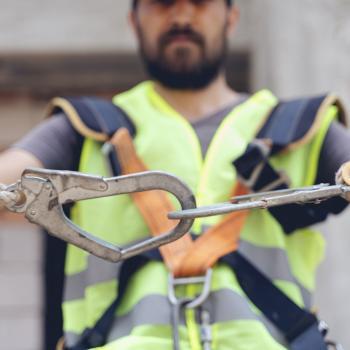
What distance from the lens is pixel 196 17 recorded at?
6.57 feet

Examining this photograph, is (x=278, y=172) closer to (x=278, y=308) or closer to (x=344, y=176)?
(x=278, y=308)

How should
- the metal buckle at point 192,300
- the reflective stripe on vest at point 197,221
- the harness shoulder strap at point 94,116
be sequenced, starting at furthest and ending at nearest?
the harness shoulder strap at point 94,116 < the reflective stripe on vest at point 197,221 < the metal buckle at point 192,300

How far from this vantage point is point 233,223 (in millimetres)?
1752

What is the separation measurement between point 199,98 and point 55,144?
0.32 metres

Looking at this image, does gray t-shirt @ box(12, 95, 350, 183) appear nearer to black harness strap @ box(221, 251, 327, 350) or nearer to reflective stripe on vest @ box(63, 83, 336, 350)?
reflective stripe on vest @ box(63, 83, 336, 350)

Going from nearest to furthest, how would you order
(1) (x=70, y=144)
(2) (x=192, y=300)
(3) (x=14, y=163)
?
(2) (x=192, y=300), (3) (x=14, y=163), (1) (x=70, y=144)

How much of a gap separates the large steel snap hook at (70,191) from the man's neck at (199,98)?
0.64 meters

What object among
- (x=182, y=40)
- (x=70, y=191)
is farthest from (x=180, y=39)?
(x=70, y=191)

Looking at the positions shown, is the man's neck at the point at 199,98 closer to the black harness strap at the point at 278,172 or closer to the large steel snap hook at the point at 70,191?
the black harness strap at the point at 278,172

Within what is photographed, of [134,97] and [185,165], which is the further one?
[134,97]

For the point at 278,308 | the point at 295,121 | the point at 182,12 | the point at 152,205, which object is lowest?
the point at 278,308

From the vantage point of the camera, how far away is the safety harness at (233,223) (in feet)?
5.56

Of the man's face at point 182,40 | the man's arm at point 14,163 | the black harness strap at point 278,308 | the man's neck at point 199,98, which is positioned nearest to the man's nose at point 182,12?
the man's face at point 182,40

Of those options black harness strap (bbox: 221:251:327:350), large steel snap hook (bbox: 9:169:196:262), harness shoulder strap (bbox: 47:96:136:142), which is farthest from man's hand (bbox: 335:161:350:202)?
harness shoulder strap (bbox: 47:96:136:142)
